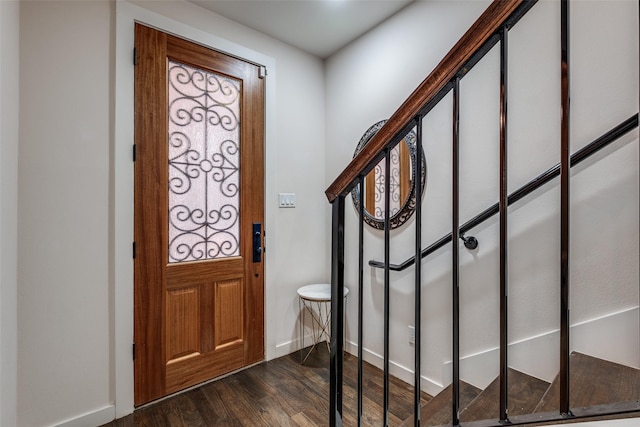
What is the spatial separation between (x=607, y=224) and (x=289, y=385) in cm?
199

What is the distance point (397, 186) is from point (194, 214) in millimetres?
1428

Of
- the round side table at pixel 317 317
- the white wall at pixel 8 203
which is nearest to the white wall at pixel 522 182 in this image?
the round side table at pixel 317 317

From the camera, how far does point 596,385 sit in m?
1.06

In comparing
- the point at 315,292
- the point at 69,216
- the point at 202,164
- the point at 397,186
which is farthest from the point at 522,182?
the point at 69,216

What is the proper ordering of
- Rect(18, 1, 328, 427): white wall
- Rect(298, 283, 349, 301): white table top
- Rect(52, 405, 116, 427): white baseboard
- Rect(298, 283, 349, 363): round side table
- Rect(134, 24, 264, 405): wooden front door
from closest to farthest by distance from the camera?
Rect(18, 1, 328, 427): white wall → Rect(52, 405, 116, 427): white baseboard → Rect(134, 24, 264, 405): wooden front door → Rect(298, 283, 349, 301): white table top → Rect(298, 283, 349, 363): round side table

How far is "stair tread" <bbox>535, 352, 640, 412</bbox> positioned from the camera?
3.19 feet

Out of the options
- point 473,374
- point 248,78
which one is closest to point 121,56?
point 248,78

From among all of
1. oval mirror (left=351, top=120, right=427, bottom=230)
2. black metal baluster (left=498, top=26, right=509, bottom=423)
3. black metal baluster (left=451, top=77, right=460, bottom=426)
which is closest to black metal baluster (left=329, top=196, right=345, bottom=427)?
black metal baluster (left=451, top=77, right=460, bottom=426)

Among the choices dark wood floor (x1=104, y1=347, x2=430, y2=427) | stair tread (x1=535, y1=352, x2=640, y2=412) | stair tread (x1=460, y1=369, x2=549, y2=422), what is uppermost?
stair tread (x1=535, y1=352, x2=640, y2=412)

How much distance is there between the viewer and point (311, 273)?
2768 mm

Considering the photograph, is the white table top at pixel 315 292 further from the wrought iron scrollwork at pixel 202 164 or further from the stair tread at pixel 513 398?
the stair tread at pixel 513 398

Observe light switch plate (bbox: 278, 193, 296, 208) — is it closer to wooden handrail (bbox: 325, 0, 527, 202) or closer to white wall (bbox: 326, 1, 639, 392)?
white wall (bbox: 326, 1, 639, 392)

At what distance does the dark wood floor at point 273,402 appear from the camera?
1744 mm

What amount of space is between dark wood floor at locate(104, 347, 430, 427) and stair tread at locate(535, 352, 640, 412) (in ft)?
3.07
